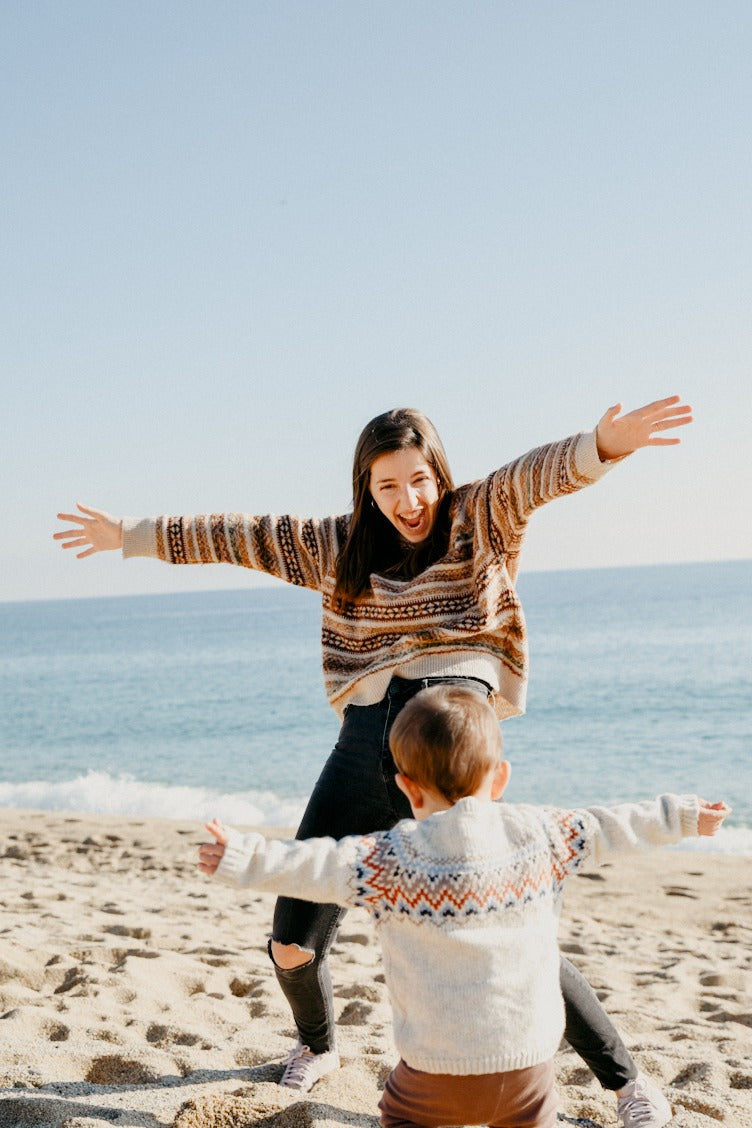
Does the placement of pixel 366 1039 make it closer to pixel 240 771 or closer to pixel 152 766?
pixel 240 771

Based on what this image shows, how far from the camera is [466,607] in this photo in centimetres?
327

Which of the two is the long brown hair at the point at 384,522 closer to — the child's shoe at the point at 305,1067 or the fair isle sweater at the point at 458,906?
the fair isle sweater at the point at 458,906

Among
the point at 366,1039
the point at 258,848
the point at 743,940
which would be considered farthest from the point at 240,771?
the point at 258,848

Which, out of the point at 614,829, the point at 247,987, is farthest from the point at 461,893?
the point at 247,987

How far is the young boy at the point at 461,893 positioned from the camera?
2.29m

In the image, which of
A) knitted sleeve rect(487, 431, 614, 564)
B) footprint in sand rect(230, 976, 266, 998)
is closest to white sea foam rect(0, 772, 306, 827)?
footprint in sand rect(230, 976, 266, 998)

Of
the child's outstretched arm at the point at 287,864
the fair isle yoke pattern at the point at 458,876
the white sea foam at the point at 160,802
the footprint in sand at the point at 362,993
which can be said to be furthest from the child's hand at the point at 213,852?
the white sea foam at the point at 160,802

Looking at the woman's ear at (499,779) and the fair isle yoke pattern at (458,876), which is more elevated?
the woman's ear at (499,779)

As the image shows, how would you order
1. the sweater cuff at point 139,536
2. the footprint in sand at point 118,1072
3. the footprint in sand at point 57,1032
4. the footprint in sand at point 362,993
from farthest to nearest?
the footprint in sand at point 362,993
the footprint in sand at point 57,1032
the sweater cuff at point 139,536
the footprint in sand at point 118,1072

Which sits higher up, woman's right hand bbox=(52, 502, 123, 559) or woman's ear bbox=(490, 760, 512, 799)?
woman's right hand bbox=(52, 502, 123, 559)

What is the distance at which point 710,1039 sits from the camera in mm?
4254

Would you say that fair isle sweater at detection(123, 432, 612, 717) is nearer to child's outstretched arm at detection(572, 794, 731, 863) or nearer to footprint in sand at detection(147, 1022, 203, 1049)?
child's outstretched arm at detection(572, 794, 731, 863)

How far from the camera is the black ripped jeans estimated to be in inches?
121

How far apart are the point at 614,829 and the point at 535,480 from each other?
1.15m
